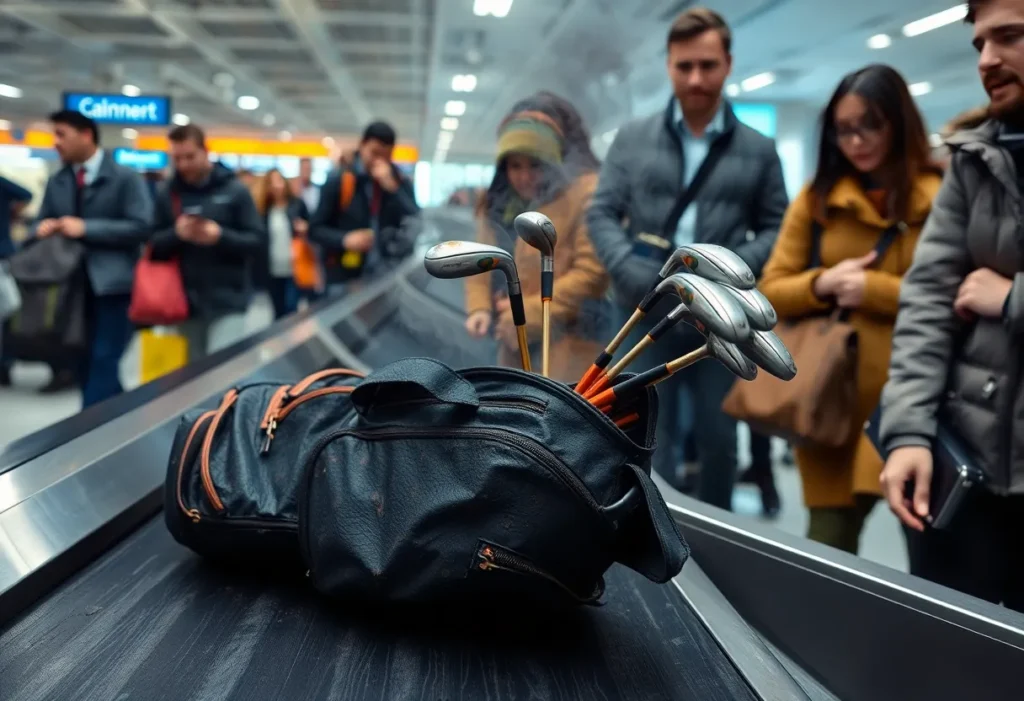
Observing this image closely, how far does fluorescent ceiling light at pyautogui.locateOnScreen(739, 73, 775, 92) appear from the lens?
36.1 ft

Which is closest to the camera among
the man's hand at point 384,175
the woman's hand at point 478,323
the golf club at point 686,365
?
the golf club at point 686,365

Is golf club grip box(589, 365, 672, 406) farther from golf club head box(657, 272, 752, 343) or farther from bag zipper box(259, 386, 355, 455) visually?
bag zipper box(259, 386, 355, 455)

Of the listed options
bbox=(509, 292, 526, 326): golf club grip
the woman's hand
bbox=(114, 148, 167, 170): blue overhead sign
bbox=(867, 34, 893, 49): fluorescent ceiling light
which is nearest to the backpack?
the woman's hand

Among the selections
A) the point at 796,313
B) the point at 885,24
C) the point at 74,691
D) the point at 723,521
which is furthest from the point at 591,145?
the point at 885,24

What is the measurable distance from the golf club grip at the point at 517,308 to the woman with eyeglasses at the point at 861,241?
1016mm

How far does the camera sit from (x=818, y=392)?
194 cm

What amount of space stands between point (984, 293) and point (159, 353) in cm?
348

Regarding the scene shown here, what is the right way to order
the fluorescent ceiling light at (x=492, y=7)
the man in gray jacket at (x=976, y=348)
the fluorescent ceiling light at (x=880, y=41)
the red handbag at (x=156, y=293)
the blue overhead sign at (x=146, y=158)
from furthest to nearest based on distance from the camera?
the fluorescent ceiling light at (x=880, y=41), the blue overhead sign at (x=146, y=158), the fluorescent ceiling light at (x=492, y=7), the red handbag at (x=156, y=293), the man in gray jacket at (x=976, y=348)

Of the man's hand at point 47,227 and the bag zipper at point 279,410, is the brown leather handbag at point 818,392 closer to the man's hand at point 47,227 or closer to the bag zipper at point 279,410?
the bag zipper at point 279,410

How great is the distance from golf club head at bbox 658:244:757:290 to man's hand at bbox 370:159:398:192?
11.8 feet

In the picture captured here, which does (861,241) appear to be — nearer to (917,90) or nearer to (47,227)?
(917,90)

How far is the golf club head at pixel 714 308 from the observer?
901 millimetres

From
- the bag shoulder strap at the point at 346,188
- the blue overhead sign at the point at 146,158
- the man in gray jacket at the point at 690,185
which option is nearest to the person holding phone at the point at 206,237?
the bag shoulder strap at the point at 346,188

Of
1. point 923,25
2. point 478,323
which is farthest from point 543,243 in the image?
point 923,25
